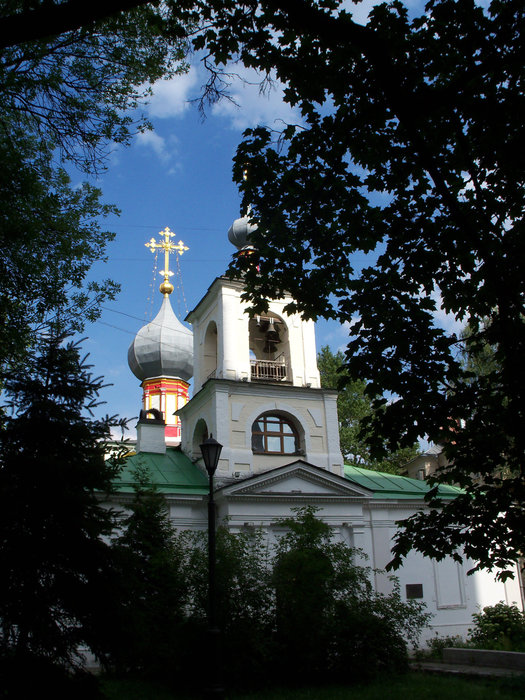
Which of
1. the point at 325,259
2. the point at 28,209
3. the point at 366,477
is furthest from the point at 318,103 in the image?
the point at 366,477

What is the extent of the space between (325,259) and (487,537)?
4.01m

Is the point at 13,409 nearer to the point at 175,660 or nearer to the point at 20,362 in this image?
the point at 20,362

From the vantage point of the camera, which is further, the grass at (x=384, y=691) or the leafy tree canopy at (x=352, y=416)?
the leafy tree canopy at (x=352, y=416)

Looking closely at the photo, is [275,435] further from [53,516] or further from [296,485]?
[53,516]

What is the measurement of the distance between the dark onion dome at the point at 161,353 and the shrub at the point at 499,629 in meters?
19.9

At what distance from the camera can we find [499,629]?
17.7 meters

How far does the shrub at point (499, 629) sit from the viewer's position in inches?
654

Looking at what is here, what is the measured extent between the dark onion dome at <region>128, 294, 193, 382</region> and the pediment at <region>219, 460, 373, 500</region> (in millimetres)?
15937

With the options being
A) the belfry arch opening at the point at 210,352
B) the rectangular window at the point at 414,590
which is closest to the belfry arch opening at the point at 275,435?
the belfry arch opening at the point at 210,352

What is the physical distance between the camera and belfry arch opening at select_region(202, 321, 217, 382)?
24109 millimetres

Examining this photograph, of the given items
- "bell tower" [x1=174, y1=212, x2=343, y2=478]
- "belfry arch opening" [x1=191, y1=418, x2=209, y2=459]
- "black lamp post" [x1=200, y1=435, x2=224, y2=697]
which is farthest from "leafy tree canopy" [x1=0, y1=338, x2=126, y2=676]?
"belfry arch opening" [x1=191, y1=418, x2=209, y2=459]

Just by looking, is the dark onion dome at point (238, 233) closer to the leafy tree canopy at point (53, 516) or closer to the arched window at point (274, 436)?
the arched window at point (274, 436)

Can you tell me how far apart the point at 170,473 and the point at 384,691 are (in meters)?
11.4

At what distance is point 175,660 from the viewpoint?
12.2 m
